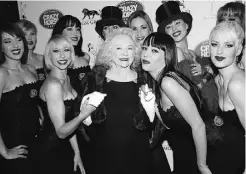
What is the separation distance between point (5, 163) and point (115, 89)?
5.02 feet

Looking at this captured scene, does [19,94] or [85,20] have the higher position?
[85,20]

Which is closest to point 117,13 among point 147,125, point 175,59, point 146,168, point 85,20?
point 85,20

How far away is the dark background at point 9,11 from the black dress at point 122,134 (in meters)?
2.94

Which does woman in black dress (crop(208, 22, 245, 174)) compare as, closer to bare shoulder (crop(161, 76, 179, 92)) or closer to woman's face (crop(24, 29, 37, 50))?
bare shoulder (crop(161, 76, 179, 92))

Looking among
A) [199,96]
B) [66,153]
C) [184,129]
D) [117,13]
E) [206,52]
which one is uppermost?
[117,13]

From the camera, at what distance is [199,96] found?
7.58ft

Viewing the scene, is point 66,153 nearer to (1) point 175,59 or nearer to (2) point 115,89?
(2) point 115,89

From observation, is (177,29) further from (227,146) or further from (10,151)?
(10,151)

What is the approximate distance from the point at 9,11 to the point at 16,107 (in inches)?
109

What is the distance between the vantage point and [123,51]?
241cm

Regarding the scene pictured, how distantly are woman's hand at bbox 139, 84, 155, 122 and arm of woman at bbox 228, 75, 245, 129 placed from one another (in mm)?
677

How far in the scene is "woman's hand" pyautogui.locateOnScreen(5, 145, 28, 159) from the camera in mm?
2686

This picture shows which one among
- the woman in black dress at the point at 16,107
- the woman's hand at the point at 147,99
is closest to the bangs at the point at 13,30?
the woman in black dress at the point at 16,107

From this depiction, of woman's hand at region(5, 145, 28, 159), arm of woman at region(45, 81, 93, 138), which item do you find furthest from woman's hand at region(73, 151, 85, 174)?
woman's hand at region(5, 145, 28, 159)
